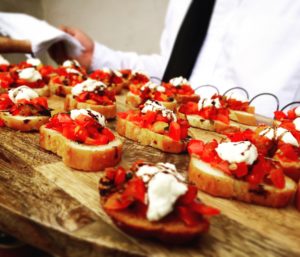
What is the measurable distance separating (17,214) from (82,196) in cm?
29

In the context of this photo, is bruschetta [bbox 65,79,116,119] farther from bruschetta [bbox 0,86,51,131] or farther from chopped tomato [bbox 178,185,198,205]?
chopped tomato [bbox 178,185,198,205]

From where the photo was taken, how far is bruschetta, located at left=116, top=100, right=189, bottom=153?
2.08 metres

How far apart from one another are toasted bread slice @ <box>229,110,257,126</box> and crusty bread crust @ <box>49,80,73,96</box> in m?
1.42

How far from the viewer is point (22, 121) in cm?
210

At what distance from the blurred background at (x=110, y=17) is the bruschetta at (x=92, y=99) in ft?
10.7

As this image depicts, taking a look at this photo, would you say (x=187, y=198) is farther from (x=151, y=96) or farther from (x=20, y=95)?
(x=151, y=96)

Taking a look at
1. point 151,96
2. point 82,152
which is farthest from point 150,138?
point 151,96

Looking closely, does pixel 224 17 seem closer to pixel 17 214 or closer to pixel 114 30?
pixel 114 30

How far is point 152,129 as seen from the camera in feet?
7.03

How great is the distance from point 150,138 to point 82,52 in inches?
119

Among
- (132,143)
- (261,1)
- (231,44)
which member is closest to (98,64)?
(231,44)

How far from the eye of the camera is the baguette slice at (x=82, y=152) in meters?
1.69

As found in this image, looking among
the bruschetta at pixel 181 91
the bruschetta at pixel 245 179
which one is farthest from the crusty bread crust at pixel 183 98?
the bruschetta at pixel 245 179

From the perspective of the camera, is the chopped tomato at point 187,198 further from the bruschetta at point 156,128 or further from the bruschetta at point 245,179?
the bruschetta at point 156,128
